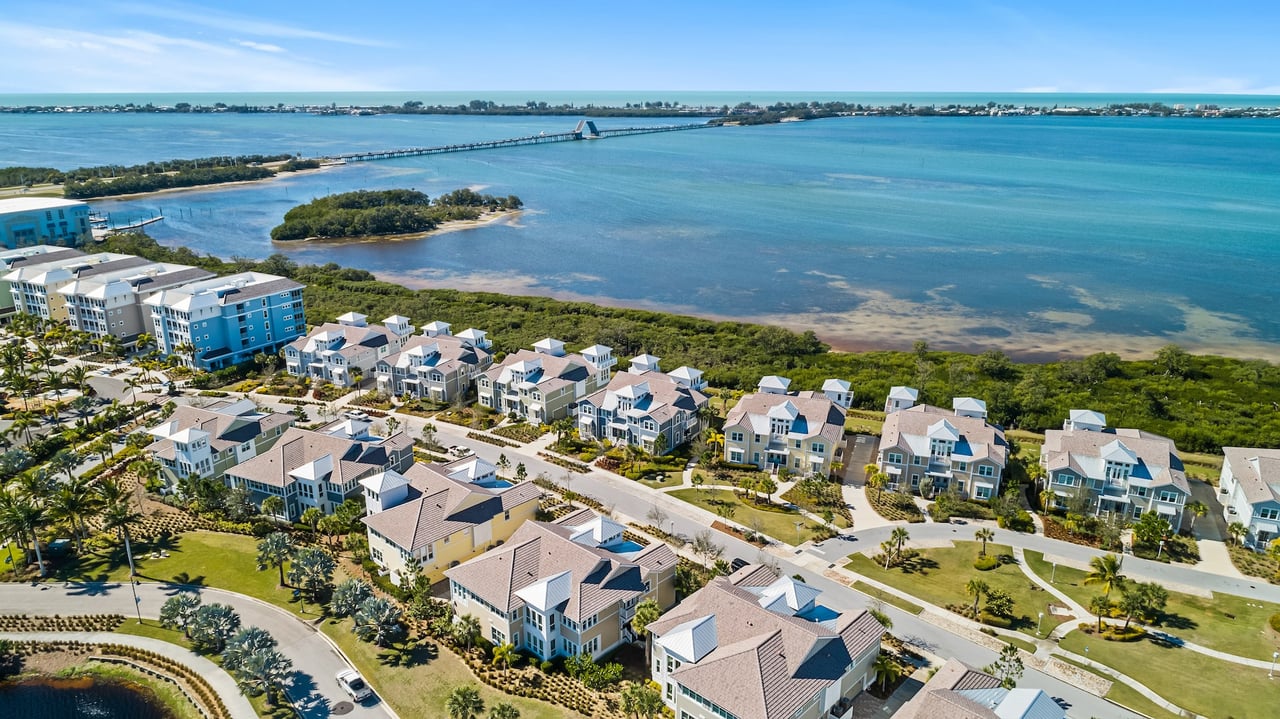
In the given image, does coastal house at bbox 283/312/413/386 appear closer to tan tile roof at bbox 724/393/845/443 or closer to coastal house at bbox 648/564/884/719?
tan tile roof at bbox 724/393/845/443

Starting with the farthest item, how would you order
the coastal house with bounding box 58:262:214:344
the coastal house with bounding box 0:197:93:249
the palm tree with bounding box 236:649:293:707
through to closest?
1. the coastal house with bounding box 0:197:93:249
2. the coastal house with bounding box 58:262:214:344
3. the palm tree with bounding box 236:649:293:707

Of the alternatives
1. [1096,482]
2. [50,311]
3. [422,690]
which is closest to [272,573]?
[422,690]

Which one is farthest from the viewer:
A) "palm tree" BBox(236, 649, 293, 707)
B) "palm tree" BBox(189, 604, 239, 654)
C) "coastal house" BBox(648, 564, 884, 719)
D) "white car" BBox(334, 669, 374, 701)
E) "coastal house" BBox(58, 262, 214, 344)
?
"coastal house" BBox(58, 262, 214, 344)

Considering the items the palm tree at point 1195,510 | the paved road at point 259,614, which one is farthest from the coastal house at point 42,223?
the palm tree at point 1195,510

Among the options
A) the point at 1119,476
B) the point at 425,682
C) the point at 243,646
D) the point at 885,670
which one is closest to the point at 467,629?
the point at 425,682

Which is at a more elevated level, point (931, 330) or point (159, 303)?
point (159, 303)

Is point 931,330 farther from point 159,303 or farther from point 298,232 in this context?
point 298,232

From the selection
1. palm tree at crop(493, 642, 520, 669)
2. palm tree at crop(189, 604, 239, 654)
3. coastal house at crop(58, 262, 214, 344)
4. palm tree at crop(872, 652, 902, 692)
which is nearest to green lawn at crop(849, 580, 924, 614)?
palm tree at crop(872, 652, 902, 692)
